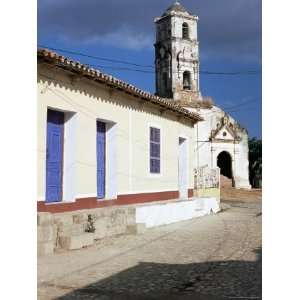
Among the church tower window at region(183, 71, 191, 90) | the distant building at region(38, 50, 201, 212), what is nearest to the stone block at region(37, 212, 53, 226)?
the distant building at region(38, 50, 201, 212)

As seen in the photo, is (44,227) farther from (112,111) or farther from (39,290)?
(112,111)

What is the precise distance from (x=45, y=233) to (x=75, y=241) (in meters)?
0.71

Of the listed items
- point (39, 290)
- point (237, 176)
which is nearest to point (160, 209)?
point (39, 290)

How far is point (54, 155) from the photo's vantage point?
8.46 m

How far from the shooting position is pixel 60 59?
771 cm

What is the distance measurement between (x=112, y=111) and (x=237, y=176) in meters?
19.5

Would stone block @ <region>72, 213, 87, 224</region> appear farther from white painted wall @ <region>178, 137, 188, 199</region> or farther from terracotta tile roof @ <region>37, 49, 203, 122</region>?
white painted wall @ <region>178, 137, 188, 199</region>

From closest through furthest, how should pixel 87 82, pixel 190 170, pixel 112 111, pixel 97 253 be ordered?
pixel 97 253 < pixel 87 82 < pixel 112 111 < pixel 190 170

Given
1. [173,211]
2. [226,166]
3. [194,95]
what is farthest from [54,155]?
[226,166]

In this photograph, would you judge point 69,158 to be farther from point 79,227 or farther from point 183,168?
point 183,168

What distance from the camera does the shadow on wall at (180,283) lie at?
491cm

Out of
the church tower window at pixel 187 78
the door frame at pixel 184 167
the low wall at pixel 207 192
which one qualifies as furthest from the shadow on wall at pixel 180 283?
the church tower window at pixel 187 78

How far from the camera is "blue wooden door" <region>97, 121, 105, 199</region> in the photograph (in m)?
10.1
